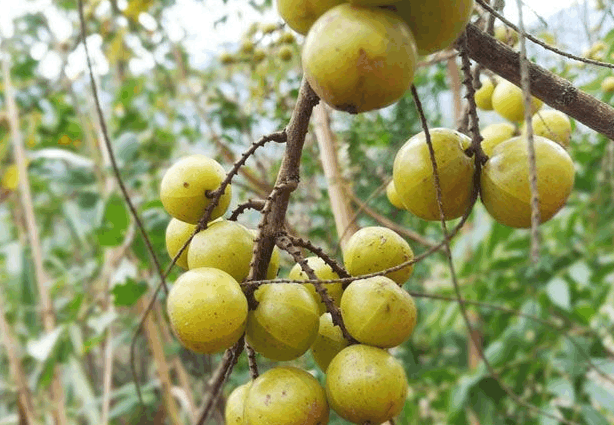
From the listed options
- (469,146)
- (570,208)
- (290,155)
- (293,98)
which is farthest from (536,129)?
(570,208)

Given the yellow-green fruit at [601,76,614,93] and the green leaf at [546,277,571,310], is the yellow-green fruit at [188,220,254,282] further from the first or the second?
the green leaf at [546,277,571,310]

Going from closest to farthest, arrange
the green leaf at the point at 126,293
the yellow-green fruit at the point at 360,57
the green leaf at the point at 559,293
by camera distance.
A: the yellow-green fruit at the point at 360,57
the green leaf at the point at 126,293
the green leaf at the point at 559,293

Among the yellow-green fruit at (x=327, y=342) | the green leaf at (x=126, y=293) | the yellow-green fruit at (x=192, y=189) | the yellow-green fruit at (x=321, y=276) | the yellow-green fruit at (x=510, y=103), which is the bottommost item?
the green leaf at (x=126, y=293)

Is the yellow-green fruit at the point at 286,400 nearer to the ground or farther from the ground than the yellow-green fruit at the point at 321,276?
nearer to the ground

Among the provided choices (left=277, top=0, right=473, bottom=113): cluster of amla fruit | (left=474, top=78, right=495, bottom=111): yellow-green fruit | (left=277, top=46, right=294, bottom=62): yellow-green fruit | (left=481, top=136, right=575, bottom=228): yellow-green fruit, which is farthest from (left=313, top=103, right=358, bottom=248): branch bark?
(left=277, top=46, right=294, bottom=62): yellow-green fruit

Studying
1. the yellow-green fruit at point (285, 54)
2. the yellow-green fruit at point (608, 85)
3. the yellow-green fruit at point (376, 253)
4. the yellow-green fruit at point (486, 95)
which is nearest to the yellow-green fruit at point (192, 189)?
the yellow-green fruit at point (376, 253)

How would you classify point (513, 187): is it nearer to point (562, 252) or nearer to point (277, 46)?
point (277, 46)

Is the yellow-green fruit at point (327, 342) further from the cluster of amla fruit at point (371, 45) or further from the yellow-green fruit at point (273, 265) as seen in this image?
the cluster of amla fruit at point (371, 45)

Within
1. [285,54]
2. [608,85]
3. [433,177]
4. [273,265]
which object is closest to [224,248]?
[273,265]
